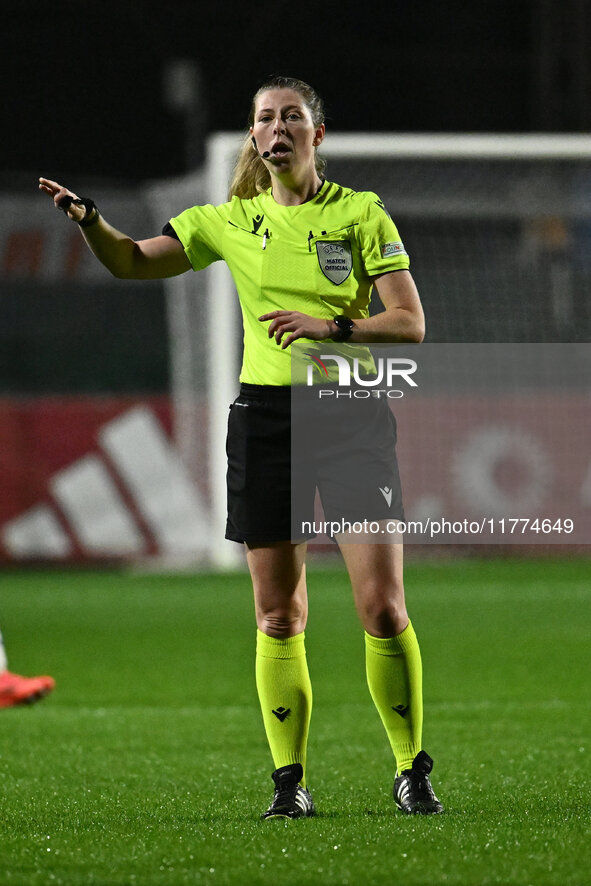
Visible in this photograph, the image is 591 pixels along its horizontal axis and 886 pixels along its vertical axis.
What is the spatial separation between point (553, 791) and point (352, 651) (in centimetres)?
366

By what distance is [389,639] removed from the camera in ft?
12.4

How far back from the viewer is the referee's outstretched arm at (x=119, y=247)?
371cm

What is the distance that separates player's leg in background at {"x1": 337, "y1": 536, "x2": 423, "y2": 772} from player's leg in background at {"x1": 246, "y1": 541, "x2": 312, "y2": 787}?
157mm

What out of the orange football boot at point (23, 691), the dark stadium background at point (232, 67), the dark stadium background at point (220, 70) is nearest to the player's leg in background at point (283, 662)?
the orange football boot at point (23, 691)

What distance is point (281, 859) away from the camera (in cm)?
318

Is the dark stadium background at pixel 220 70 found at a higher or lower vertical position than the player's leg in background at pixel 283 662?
higher

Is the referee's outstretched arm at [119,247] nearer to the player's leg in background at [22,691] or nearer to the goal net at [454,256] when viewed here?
the player's leg in background at [22,691]

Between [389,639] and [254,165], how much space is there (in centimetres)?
133

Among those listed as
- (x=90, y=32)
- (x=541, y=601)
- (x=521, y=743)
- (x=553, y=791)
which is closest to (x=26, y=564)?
(x=541, y=601)

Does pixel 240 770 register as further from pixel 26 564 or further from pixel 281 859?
pixel 26 564

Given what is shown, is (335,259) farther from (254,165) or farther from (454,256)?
(454,256)

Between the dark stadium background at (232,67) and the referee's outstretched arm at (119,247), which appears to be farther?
the dark stadium background at (232,67)

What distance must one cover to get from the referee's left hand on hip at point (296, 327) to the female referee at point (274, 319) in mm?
69

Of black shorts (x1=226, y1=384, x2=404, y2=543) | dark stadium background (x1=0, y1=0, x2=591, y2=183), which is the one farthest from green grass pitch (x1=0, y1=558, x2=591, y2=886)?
dark stadium background (x1=0, y1=0, x2=591, y2=183)
